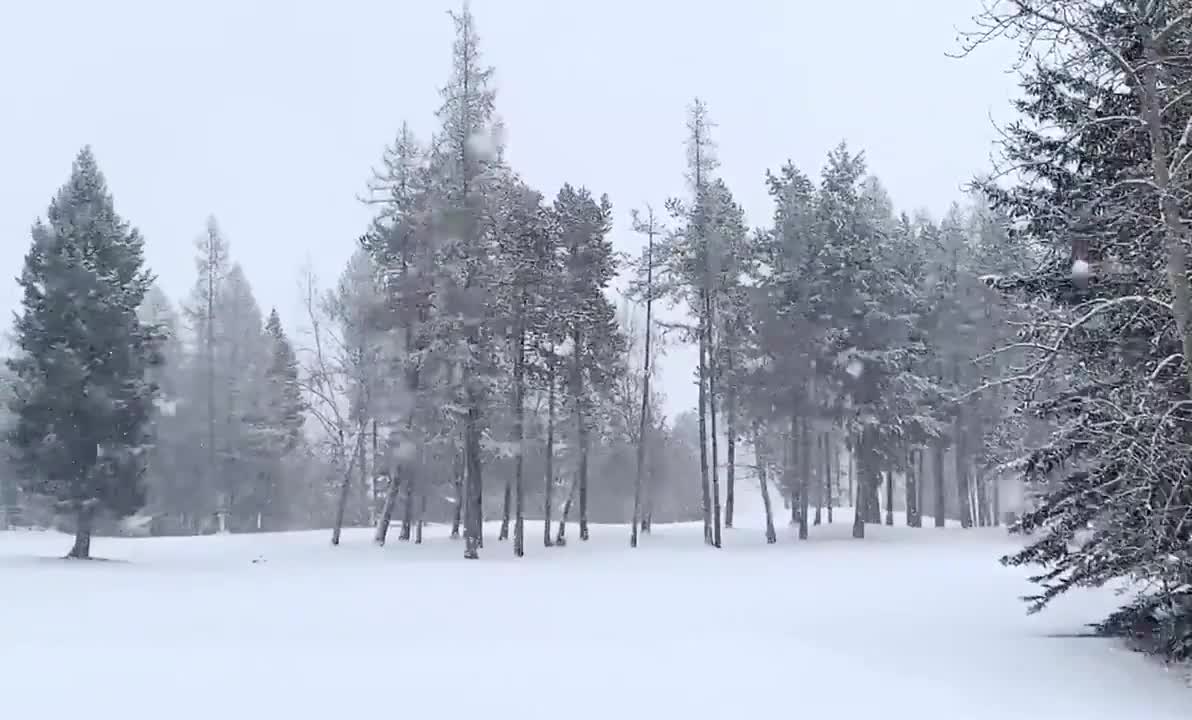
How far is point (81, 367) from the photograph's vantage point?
92.7ft

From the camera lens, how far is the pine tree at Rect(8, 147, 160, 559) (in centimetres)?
2803

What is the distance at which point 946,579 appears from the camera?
2383cm

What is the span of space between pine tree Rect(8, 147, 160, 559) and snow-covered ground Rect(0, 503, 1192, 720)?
2681 mm

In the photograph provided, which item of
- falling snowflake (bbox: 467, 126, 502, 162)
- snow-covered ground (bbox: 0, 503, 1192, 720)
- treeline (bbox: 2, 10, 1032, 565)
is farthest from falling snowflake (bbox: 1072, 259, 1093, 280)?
falling snowflake (bbox: 467, 126, 502, 162)

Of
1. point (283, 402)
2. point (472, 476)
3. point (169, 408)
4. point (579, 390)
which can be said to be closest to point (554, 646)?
point (472, 476)

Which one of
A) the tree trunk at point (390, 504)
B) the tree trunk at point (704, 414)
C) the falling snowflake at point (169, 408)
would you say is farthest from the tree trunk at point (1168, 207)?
the falling snowflake at point (169, 408)

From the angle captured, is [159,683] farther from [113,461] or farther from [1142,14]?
[113,461]

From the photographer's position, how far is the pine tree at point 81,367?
2803cm

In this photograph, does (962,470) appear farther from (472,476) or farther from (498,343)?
(472,476)

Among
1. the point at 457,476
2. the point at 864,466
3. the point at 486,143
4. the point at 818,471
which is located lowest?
the point at 457,476

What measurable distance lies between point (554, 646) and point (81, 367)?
21286mm

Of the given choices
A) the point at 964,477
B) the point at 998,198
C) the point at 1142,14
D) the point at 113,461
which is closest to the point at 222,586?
the point at 113,461

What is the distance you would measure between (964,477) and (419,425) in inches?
1088

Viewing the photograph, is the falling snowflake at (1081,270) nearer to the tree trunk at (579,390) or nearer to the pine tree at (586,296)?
the pine tree at (586,296)
